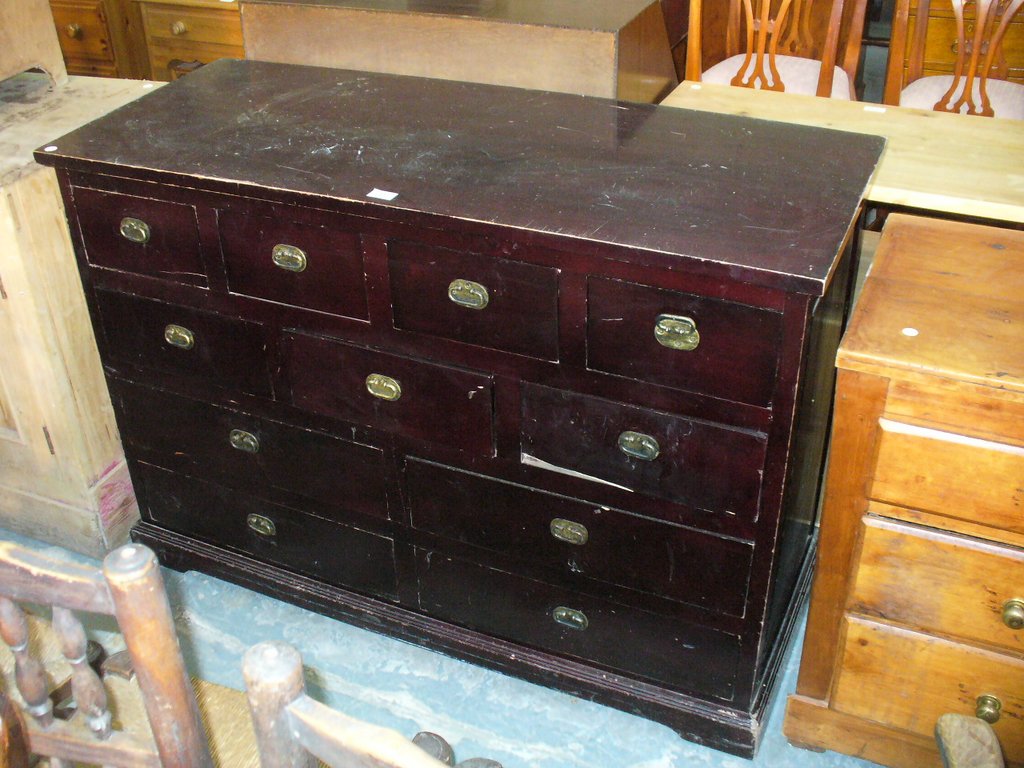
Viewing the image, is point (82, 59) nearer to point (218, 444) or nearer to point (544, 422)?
point (218, 444)

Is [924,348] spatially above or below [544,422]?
above

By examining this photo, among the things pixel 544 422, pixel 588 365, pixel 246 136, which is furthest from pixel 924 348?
pixel 246 136

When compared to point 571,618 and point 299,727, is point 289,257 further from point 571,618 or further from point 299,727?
point 299,727

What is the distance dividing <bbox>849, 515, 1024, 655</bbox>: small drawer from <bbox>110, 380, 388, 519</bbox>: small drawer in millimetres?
892

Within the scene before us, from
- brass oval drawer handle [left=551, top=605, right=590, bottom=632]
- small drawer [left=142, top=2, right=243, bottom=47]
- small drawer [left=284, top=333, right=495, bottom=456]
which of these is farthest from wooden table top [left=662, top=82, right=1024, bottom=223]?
small drawer [left=142, top=2, right=243, bottom=47]

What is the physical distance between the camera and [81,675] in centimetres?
103

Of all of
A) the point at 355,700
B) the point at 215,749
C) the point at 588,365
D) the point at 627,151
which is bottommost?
the point at 355,700

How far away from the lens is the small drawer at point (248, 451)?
6.63ft

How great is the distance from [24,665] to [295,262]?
0.90 meters

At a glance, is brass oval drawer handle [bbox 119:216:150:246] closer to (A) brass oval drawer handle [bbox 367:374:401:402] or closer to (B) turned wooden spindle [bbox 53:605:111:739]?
(A) brass oval drawer handle [bbox 367:374:401:402]

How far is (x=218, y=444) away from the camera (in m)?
2.14

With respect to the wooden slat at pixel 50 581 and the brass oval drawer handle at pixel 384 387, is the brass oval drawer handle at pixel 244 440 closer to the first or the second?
the brass oval drawer handle at pixel 384 387

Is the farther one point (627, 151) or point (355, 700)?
point (355, 700)

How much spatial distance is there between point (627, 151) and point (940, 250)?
547 mm
